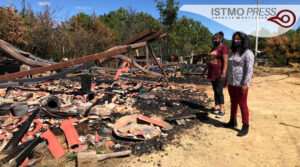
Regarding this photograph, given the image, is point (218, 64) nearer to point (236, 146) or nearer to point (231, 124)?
point (231, 124)

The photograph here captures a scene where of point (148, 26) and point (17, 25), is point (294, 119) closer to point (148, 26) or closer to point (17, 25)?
point (17, 25)

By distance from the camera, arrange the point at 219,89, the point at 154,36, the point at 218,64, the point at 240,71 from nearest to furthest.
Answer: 1. the point at 240,71
2. the point at 218,64
3. the point at 219,89
4. the point at 154,36

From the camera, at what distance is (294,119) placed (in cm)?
372

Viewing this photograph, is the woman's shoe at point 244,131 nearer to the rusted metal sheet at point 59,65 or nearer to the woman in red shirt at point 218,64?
the woman in red shirt at point 218,64

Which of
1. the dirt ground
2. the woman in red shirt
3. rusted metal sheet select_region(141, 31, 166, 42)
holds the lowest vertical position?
the dirt ground

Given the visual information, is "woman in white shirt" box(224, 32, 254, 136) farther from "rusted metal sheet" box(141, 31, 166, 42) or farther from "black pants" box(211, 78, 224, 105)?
"rusted metal sheet" box(141, 31, 166, 42)

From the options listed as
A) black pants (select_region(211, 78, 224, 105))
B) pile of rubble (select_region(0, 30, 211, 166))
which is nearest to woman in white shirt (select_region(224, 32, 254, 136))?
black pants (select_region(211, 78, 224, 105))

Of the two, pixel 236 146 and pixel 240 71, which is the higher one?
pixel 240 71

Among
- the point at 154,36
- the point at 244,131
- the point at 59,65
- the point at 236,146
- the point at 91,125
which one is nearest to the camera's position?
the point at 236,146

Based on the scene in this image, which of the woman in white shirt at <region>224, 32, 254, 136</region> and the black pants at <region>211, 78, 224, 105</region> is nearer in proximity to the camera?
the woman in white shirt at <region>224, 32, 254, 136</region>

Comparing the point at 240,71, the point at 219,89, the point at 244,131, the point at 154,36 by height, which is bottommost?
the point at 244,131

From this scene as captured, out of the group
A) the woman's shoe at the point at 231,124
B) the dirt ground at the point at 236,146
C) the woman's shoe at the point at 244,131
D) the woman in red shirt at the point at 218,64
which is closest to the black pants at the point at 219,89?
the woman in red shirt at the point at 218,64

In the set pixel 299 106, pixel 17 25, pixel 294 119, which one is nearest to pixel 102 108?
pixel 294 119

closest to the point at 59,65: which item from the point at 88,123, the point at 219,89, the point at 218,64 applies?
the point at 88,123
